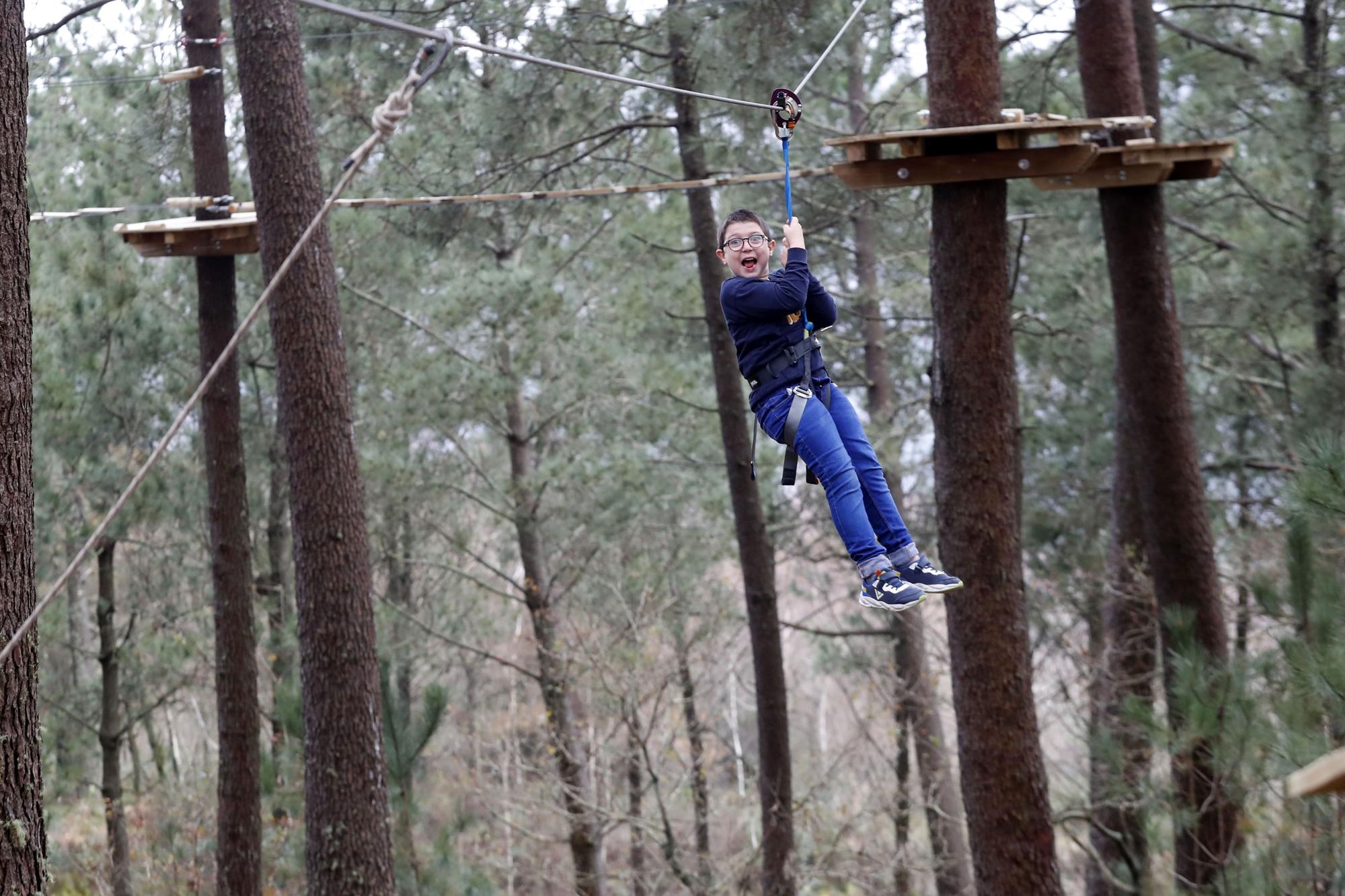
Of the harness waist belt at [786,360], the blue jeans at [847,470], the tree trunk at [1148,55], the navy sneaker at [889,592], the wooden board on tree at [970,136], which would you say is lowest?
the navy sneaker at [889,592]

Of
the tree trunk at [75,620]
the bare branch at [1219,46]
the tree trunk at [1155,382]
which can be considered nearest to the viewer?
the tree trunk at [1155,382]

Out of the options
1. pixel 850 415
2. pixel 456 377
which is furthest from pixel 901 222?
pixel 850 415

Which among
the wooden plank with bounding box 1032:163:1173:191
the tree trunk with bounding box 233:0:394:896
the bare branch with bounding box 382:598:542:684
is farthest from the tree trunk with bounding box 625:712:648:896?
the wooden plank with bounding box 1032:163:1173:191

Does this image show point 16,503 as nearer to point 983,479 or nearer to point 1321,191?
point 983,479

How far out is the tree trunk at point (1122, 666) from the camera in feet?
Result: 28.8

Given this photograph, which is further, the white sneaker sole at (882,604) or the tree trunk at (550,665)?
the tree trunk at (550,665)

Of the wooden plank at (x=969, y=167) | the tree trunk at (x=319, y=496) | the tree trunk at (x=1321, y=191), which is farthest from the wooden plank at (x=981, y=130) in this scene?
the tree trunk at (x=1321, y=191)

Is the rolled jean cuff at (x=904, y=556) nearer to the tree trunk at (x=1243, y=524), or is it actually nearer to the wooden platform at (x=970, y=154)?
the wooden platform at (x=970, y=154)

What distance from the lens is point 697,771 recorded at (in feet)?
49.9

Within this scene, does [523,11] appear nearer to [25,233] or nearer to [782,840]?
[25,233]

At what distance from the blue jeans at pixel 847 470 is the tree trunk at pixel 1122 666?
4.71m

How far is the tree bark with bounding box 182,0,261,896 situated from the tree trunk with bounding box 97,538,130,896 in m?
2.99

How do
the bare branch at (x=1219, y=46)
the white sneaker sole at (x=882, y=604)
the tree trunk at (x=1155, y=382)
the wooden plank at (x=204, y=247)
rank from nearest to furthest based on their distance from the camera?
the white sneaker sole at (x=882, y=604) → the tree trunk at (x=1155, y=382) → the wooden plank at (x=204, y=247) → the bare branch at (x=1219, y=46)

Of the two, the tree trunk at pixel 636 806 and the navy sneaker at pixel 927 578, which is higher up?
the navy sneaker at pixel 927 578
